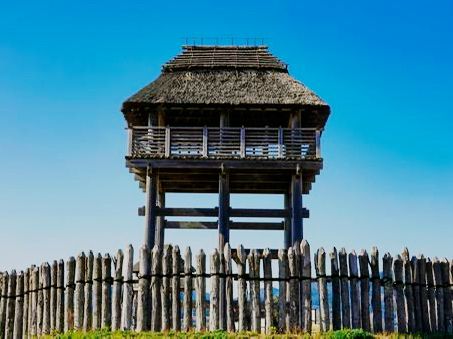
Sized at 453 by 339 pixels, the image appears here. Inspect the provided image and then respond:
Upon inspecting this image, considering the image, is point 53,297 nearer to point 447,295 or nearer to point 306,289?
point 306,289

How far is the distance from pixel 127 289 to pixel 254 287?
9.63 feet

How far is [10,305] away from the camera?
18.8 m

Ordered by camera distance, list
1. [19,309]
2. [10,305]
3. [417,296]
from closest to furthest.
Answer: [417,296] < [19,309] < [10,305]

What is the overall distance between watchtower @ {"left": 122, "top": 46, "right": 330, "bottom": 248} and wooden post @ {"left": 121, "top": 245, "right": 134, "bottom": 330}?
8064 mm

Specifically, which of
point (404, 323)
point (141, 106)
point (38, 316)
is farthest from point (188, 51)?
point (404, 323)

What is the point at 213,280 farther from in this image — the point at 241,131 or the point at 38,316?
the point at 241,131

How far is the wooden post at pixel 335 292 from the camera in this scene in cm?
1484

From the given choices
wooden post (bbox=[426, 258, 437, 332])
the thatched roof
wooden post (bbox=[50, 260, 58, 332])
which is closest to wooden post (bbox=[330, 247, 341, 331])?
wooden post (bbox=[426, 258, 437, 332])

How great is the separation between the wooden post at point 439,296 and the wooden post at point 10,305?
11564mm

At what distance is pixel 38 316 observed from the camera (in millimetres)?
16875

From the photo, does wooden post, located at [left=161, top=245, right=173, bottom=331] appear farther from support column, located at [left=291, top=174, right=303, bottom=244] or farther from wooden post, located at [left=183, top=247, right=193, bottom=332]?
support column, located at [left=291, top=174, right=303, bottom=244]

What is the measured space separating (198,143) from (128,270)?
29.7 feet

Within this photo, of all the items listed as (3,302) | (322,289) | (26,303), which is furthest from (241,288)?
(3,302)

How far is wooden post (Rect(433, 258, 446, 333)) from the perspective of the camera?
15625 millimetres
